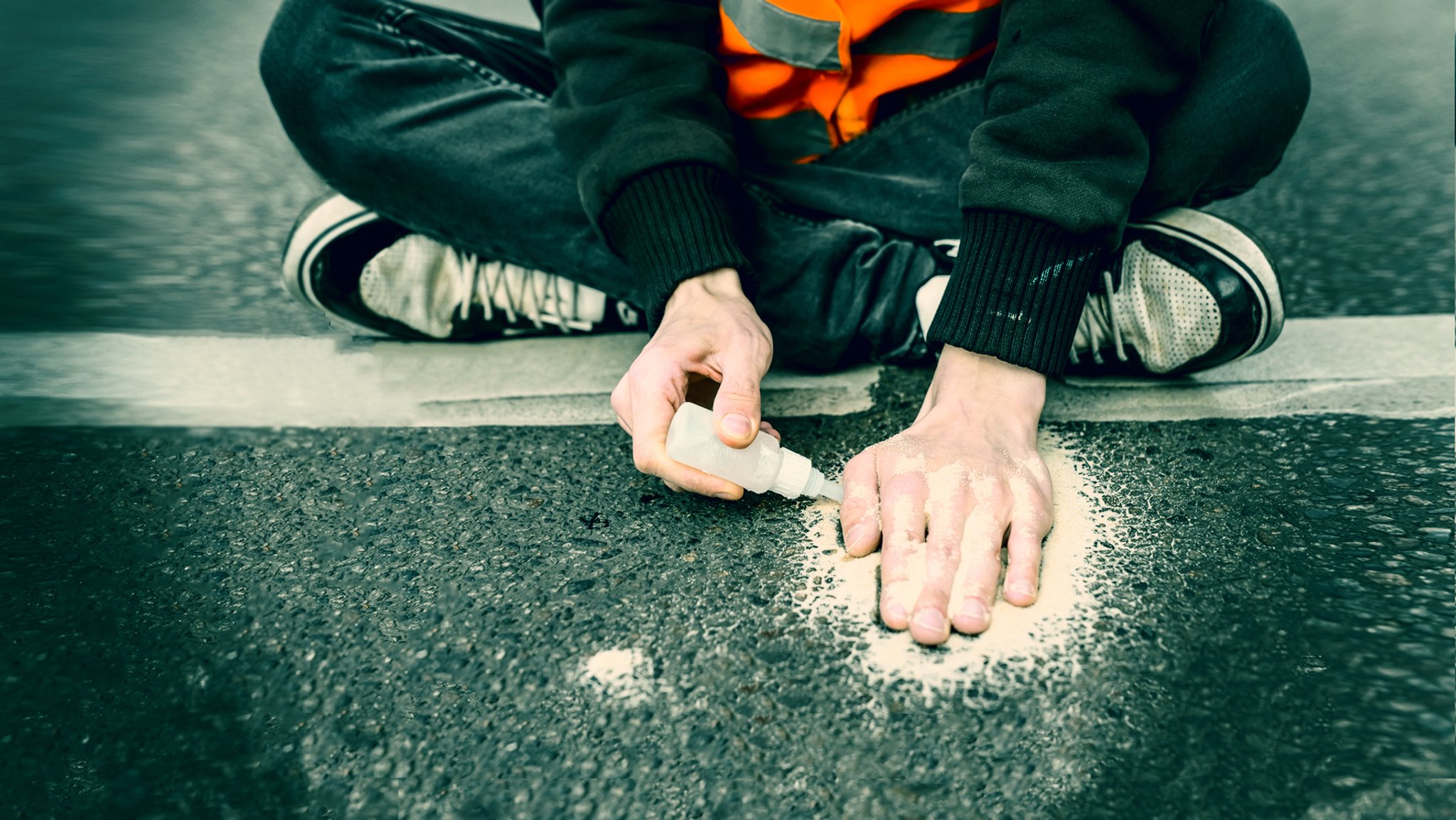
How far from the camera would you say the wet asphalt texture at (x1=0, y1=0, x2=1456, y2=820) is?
32.1 inches

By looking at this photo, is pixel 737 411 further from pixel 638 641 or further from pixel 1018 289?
pixel 1018 289

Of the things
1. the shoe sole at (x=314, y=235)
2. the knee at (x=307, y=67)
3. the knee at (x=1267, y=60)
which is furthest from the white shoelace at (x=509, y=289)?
the knee at (x=1267, y=60)

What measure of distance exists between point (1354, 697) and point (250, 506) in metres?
1.24

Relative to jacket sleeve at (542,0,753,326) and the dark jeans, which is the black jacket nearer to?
jacket sleeve at (542,0,753,326)

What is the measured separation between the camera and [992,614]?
96cm

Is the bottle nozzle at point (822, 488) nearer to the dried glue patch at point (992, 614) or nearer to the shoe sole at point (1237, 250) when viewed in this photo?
the dried glue patch at point (992, 614)

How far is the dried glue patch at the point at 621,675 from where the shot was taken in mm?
900

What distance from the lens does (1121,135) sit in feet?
3.73

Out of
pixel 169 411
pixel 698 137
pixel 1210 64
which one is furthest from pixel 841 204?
pixel 169 411

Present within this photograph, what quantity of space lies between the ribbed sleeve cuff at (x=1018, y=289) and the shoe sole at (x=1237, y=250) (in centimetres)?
22

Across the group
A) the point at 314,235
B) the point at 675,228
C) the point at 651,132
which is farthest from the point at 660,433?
the point at 314,235

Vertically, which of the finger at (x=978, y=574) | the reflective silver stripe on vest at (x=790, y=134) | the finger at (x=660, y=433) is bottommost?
the finger at (x=978, y=574)

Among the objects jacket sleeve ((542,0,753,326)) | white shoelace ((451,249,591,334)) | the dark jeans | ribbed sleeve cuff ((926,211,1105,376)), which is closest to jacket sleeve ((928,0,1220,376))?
ribbed sleeve cuff ((926,211,1105,376))

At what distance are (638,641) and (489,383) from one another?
0.68 m
